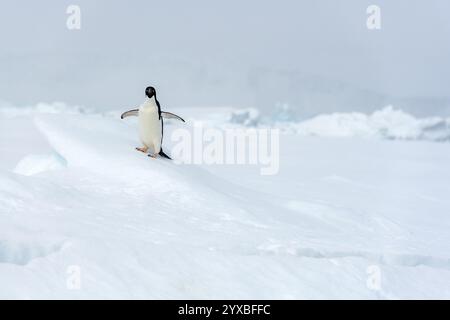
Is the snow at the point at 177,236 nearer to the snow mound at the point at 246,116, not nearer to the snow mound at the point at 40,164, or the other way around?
the snow mound at the point at 40,164

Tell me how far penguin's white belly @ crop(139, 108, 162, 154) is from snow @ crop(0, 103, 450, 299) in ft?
1.29

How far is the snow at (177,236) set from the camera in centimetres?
335

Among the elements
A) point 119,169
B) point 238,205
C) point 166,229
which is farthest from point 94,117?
point 166,229

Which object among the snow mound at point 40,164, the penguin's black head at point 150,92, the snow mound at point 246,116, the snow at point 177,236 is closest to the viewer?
the snow at point 177,236

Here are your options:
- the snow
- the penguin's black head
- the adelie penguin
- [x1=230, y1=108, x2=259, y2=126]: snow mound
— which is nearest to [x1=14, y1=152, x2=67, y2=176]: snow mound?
the snow

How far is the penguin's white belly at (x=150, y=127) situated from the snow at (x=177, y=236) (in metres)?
0.39

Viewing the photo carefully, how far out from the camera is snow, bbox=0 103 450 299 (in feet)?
11.0

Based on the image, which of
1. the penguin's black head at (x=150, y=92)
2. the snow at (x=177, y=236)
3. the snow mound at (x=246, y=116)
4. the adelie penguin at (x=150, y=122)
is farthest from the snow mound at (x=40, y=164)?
the snow mound at (x=246, y=116)

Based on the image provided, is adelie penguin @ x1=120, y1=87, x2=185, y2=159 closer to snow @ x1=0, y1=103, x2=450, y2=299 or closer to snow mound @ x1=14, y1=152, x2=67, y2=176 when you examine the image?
snow @ x1=0, y1=103, x2=450, y2=299

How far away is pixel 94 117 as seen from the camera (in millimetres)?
9680

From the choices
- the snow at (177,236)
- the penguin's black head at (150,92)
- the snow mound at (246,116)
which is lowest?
the snow mound at (246,116)
